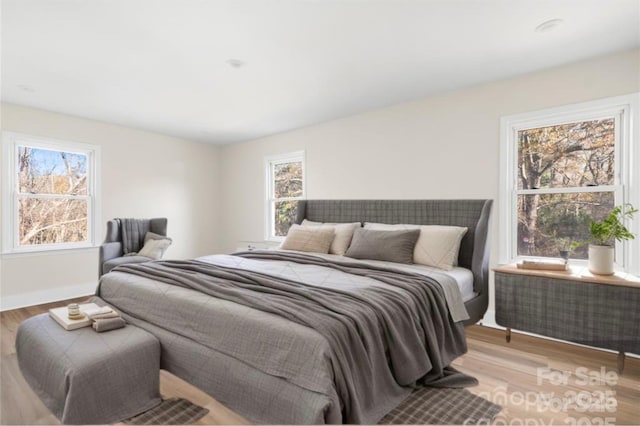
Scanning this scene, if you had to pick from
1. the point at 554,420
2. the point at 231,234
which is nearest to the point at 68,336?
the point at 554,420

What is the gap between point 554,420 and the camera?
1.75 meters

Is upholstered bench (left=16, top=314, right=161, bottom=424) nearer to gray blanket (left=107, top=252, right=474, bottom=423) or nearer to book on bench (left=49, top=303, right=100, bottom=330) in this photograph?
book on bench (left=49, top=303, right=100, bottom=330)

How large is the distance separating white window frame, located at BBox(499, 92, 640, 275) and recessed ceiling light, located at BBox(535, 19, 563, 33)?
882 millimetres

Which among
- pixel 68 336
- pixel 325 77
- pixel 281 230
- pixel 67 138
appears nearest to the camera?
pixel 68 336

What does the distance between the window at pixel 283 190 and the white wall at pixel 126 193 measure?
1.26 m

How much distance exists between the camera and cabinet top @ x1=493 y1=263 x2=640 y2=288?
2266 millimetres

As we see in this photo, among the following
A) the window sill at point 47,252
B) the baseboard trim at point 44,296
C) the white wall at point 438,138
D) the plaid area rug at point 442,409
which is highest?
the white wall at point 438,138

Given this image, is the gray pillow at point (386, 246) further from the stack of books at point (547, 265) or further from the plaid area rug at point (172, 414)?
the plaid area rug at point (172, 414)

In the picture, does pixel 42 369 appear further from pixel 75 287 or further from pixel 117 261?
pixel 75 287

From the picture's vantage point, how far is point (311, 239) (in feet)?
11.8

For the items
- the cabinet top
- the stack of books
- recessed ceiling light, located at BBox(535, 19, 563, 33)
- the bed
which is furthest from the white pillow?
recessed ceiling light, located at BBox(535, 19, 563, 33)

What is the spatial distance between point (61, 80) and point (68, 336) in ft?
7.98

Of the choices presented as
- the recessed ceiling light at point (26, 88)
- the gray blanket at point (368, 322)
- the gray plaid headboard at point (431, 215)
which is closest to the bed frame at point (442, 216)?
Result: the gray plaid headboard at point (431, 215)

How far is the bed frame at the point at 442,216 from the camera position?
287 cm
